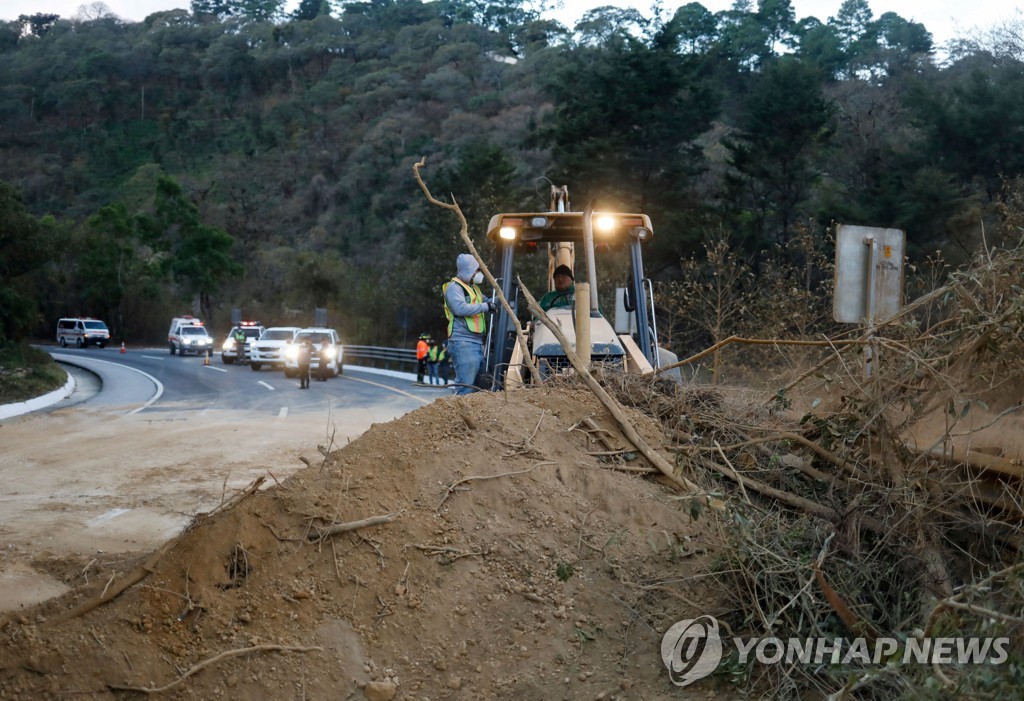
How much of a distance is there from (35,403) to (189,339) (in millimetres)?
29590

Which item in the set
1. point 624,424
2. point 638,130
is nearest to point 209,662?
point 624,424

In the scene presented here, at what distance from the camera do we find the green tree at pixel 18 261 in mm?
27781

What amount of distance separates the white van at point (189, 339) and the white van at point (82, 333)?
32.7ft

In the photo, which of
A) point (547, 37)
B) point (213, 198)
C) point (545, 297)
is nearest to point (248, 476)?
point (545, 297)

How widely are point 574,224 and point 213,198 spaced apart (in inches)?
3441

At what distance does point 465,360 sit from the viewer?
32.3 feet

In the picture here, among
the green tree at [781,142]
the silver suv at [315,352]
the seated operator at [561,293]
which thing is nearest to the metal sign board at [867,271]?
the seated operator at [561,293]

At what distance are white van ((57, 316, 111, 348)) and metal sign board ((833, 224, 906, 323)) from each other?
196ft

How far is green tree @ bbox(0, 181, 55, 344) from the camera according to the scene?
2778 centimetres

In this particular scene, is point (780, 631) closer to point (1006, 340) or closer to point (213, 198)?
point (1006, 340)

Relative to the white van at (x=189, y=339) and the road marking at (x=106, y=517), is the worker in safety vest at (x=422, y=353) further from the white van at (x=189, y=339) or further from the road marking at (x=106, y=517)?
the white van at (x=189, y=339)

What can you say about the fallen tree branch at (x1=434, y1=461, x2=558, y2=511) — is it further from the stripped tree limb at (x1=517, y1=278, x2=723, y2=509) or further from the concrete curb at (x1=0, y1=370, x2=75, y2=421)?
the concrete curb at (x1=0, y1=370, x2=75, y2=421)
